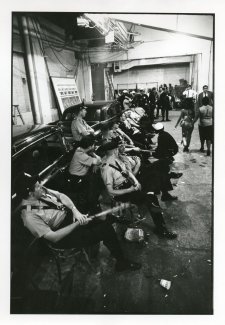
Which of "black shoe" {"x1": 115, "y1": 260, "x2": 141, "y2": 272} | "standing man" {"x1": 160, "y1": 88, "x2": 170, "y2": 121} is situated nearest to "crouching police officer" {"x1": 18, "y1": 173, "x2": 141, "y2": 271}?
"black shoe" {"x1": 115, "y1": 260, "x2": 141, "y2": 272}

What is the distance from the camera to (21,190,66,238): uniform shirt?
89.4 inches

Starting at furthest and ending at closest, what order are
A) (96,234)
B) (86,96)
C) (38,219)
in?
(86,96) → (96,234) → (38,219)

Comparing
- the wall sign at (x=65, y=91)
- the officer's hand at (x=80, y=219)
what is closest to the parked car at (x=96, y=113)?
the wall sign at (x=65, y=91)

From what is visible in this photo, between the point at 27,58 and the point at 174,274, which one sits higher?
the point at 27,58

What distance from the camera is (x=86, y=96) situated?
3715 mm

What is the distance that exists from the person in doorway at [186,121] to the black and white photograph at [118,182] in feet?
0.04

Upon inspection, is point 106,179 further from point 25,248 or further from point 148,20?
point 148,20

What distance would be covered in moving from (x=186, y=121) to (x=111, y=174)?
1127 millimetres

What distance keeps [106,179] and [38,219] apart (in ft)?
2.68

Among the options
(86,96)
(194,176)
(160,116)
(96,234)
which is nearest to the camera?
(96,234)

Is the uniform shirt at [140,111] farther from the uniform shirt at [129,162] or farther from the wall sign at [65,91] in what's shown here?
the uniform shirt at [129,162]

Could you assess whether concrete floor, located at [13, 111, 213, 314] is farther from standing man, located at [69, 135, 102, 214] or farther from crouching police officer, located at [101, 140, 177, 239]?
standing man, located at [69, 135, 102, 214]
